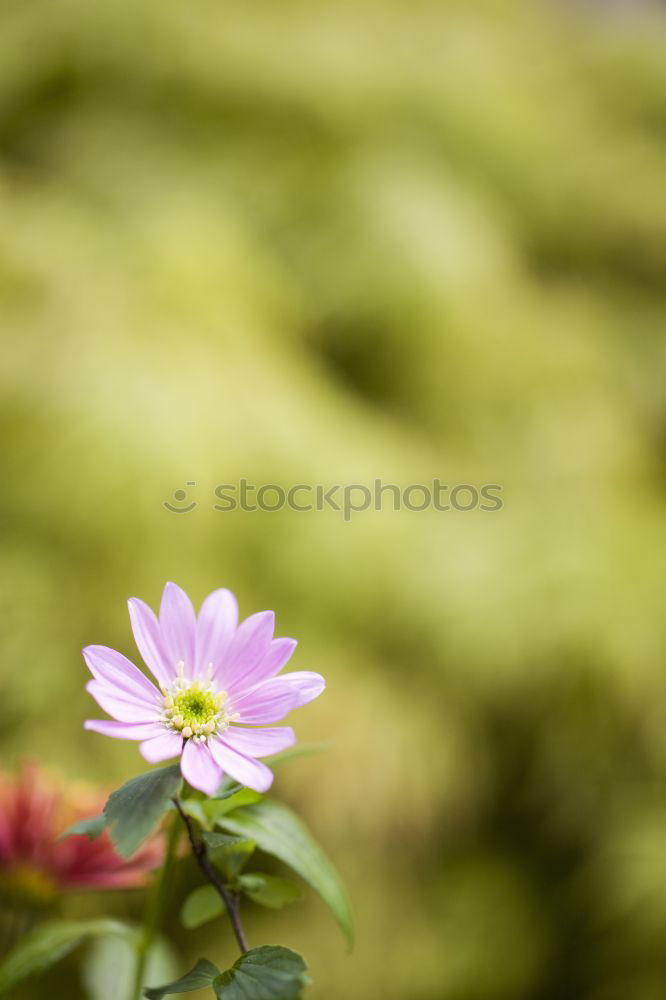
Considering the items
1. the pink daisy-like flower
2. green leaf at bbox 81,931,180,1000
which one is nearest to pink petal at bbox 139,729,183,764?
the pink daisy-like flower

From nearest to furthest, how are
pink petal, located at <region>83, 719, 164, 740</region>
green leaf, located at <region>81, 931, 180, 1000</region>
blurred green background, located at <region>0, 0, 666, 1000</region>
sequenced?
pink petal, located at <region>83, 719, 164, 740</region>
green leaf, located at <region>81, 931, 180, 1000</region>
blurred green background, located at <region>0, 0, 666, 1000</region>

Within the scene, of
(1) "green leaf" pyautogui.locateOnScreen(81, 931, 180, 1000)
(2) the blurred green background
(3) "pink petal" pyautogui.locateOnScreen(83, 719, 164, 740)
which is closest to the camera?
(3) "pink petal" pyautogui.locateOnScreen(83, 719, 164, 740)

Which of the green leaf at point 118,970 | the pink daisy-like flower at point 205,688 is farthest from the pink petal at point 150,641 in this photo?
the green leaf at point 118,970

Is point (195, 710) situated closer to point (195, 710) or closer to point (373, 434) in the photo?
point (195, 710)

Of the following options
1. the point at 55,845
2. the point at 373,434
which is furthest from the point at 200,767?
the point at 373,434

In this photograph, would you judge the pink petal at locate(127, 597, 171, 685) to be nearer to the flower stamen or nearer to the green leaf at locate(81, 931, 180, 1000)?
the flower stamen

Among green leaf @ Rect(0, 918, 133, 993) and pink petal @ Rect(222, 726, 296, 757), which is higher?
pink petal @ Rect(222, 726, 296, 757)

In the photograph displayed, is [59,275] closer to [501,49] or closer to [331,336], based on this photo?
[331,336]
